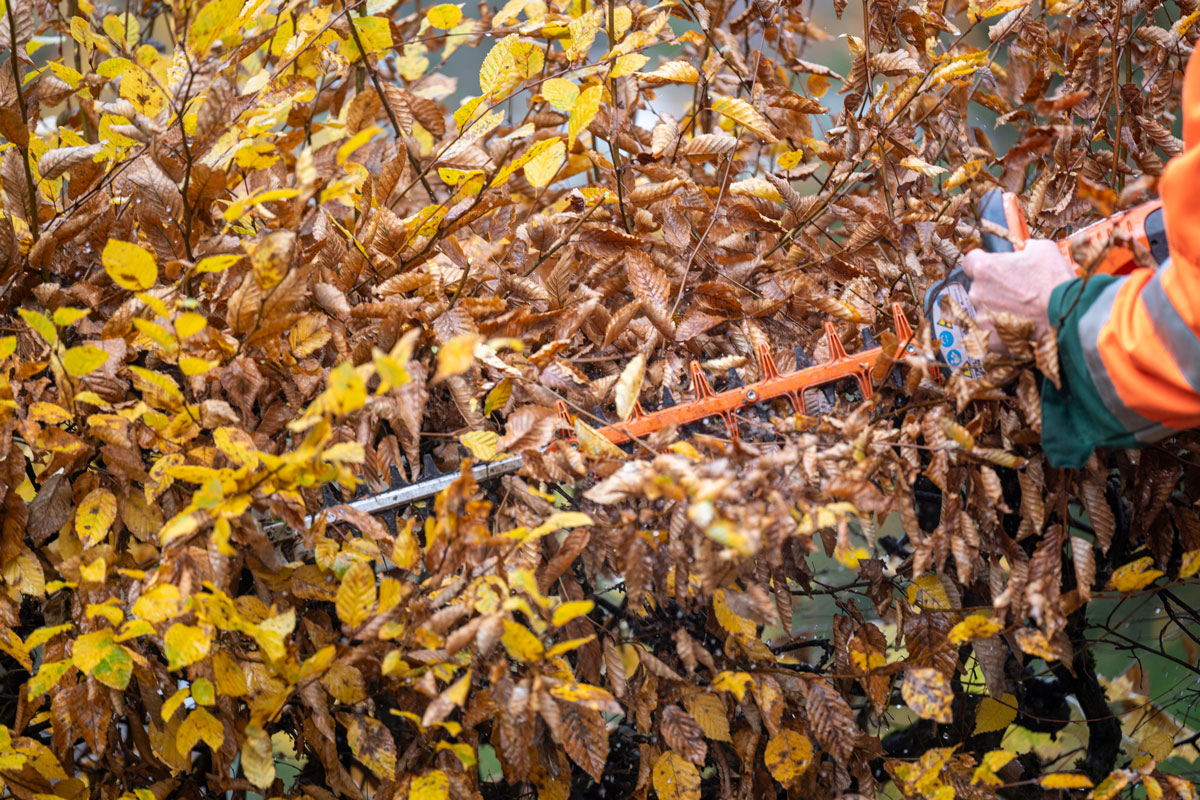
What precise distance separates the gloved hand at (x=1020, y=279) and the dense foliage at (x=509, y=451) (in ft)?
0.21

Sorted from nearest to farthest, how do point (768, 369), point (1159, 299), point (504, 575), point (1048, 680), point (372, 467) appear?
point (1159, 299) < point (504, 575) < point (372, 467) < point (768, 369) < point (1048, 680)

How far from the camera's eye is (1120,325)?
1.12 meters

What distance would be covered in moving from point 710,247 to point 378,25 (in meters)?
0.78

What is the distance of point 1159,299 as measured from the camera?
1079 mm

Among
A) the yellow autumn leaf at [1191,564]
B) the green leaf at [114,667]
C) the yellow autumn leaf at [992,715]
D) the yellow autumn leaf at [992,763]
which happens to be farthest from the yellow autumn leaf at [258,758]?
the yellow autumn leaf at [1191,564]

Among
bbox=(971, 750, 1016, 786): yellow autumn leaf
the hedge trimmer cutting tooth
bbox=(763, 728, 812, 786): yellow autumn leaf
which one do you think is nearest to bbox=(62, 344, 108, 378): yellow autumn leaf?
the hedge trimmer cutting tooth

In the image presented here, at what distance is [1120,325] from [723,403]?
57cm

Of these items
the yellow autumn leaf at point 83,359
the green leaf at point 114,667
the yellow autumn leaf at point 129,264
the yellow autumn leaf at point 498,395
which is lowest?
the green leaf at point 114,667

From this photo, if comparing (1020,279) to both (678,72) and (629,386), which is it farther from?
(678,72)

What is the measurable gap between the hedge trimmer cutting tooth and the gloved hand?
144 millimetres

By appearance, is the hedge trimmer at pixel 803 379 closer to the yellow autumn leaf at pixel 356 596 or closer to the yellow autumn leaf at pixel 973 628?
the yellow autumn leaf at pixel 356 596

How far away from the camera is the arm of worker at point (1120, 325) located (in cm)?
104

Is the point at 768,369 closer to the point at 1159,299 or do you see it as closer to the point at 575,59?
the point at 1159,299

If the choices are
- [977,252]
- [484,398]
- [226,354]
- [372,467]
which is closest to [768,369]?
[977,252]
